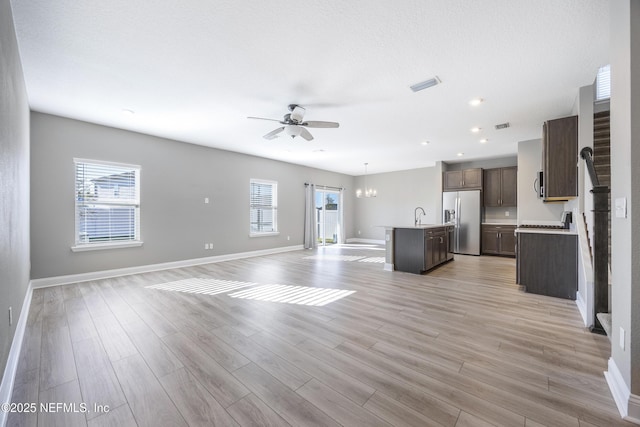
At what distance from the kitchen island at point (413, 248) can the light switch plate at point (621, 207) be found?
3.26 m

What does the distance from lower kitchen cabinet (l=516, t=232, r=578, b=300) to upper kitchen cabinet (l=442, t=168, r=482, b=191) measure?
12.7 feet

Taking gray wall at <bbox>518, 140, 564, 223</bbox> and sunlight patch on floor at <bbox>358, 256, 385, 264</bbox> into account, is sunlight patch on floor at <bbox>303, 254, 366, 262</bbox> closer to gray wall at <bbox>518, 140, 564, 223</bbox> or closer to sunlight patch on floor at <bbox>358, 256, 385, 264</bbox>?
sunlight patch on floor at <bbox>358, 256, 385, 264</bbox>

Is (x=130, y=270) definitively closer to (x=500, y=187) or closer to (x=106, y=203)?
(x=106, y=203)

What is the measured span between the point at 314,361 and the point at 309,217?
669 cm

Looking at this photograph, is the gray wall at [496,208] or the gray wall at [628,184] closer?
the gray wall at [628,184]

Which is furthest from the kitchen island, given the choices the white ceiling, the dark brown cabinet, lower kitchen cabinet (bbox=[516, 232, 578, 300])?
the dark brown cabinet

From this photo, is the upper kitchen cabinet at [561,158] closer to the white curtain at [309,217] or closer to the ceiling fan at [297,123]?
the ceiling fan at [297,123]

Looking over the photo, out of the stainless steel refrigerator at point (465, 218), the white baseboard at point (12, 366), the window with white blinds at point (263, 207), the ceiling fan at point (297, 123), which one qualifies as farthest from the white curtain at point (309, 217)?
the white baseboard at point (12, 366)

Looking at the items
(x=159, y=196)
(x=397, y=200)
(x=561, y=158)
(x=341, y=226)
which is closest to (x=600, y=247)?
(x=561, y=158)

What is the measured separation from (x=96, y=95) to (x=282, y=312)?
150 inches

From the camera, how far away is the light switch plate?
1532 millimetres

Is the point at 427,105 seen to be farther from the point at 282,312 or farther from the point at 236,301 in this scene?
the point at 236,301

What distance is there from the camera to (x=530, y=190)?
18.1ft

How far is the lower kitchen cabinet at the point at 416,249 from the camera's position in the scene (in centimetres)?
491
